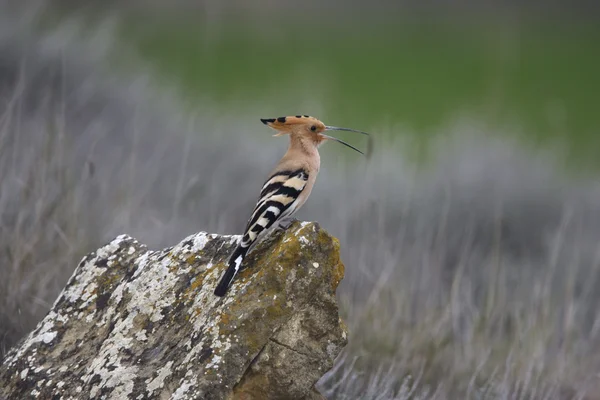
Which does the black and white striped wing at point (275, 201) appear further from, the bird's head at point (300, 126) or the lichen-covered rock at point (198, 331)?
the bird's head at point (300, 126)

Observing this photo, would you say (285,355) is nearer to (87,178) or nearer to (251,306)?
(251,306)

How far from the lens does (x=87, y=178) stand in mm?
5957

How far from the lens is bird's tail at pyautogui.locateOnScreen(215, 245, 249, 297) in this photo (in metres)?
3.25

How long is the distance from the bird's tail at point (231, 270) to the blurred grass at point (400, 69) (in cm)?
411

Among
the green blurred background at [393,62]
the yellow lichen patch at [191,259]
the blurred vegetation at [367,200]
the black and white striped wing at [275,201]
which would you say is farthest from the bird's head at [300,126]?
the green blurred background at [393,62]

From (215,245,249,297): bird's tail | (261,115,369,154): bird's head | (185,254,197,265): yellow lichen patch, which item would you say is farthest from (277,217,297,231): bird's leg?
(261,115,369,154): bird's head

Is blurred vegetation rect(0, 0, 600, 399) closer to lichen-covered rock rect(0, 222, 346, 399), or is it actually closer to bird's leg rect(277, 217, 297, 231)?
lichen-covered rock rect(0, 222, 346, 399)

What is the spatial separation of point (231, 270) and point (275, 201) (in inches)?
12.4

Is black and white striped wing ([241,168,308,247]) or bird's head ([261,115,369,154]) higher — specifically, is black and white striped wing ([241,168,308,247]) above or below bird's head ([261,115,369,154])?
below

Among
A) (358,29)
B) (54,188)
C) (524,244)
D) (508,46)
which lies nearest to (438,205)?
(524,244)

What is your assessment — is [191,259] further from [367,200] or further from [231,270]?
[367,200]

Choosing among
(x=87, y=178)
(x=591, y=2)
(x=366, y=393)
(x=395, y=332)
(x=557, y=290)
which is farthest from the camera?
(x=591, y=2)

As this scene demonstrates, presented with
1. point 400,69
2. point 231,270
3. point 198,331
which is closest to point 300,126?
point 231,270

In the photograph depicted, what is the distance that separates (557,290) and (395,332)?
2.30m
